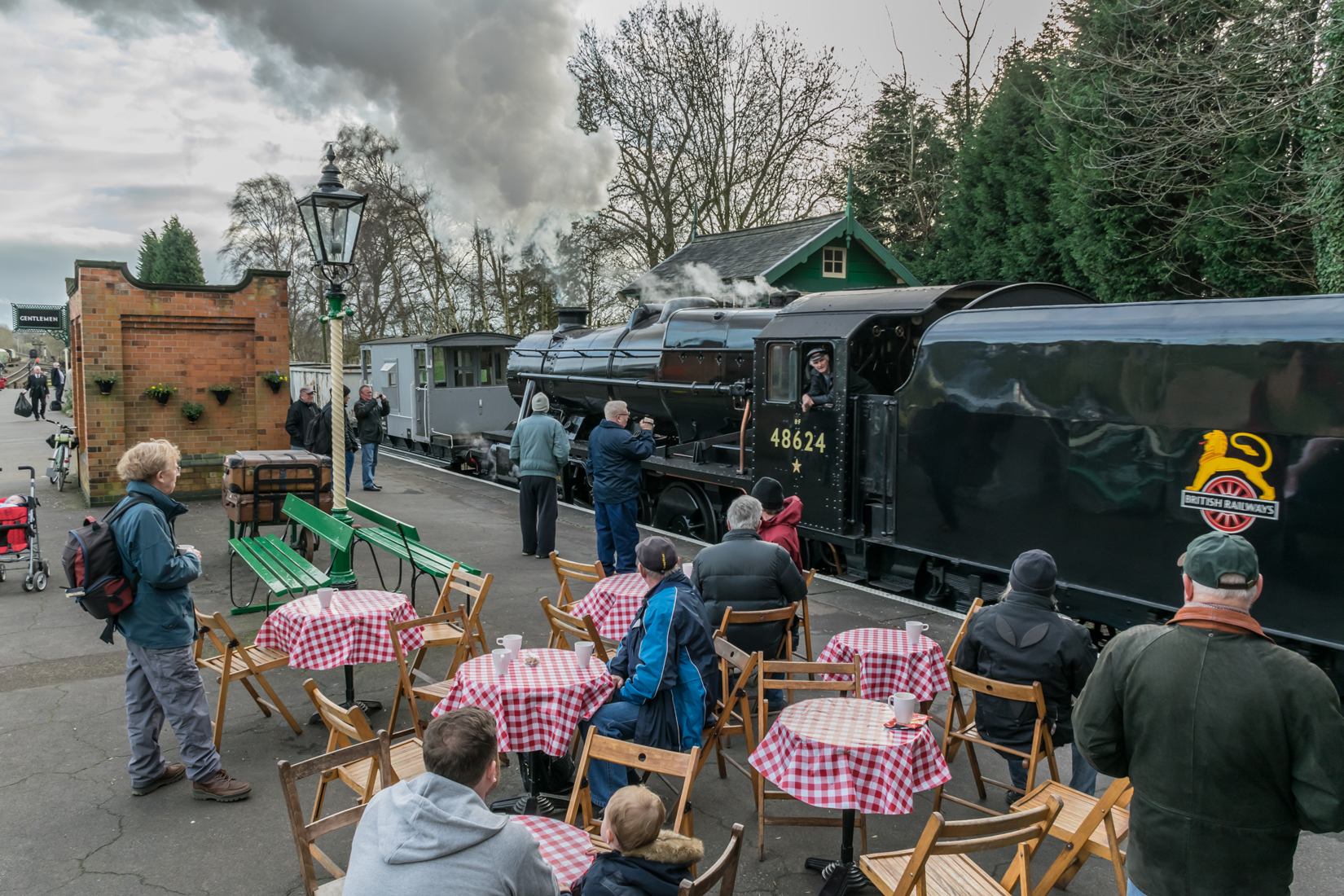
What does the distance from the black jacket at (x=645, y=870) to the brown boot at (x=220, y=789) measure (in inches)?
96.1

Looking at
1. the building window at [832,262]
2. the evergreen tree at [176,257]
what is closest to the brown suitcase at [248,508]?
the building window at [832,262]

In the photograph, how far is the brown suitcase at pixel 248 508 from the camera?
8.02m

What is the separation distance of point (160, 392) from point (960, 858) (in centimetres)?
1111

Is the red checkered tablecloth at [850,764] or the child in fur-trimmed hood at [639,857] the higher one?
the child in fur-trimmed hood at [639,857]

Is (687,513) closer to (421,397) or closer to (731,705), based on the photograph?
(731,705)

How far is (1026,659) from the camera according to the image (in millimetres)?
3730

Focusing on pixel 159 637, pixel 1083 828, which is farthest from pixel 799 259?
→ pixel 1083 828

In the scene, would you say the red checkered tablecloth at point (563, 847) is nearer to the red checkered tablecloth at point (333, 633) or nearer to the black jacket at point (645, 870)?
the black jacket at point (645, 870)

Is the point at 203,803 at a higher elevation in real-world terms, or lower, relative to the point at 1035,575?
lower

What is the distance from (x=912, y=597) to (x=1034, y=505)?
6.20ft

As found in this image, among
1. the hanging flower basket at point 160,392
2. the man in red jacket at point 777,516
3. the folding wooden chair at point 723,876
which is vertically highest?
the hanging flower basket at point 160,392

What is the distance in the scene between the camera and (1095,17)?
45.9ft

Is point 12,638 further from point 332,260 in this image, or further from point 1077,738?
point 1077,738

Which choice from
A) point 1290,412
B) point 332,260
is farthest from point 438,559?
point 1290,412
